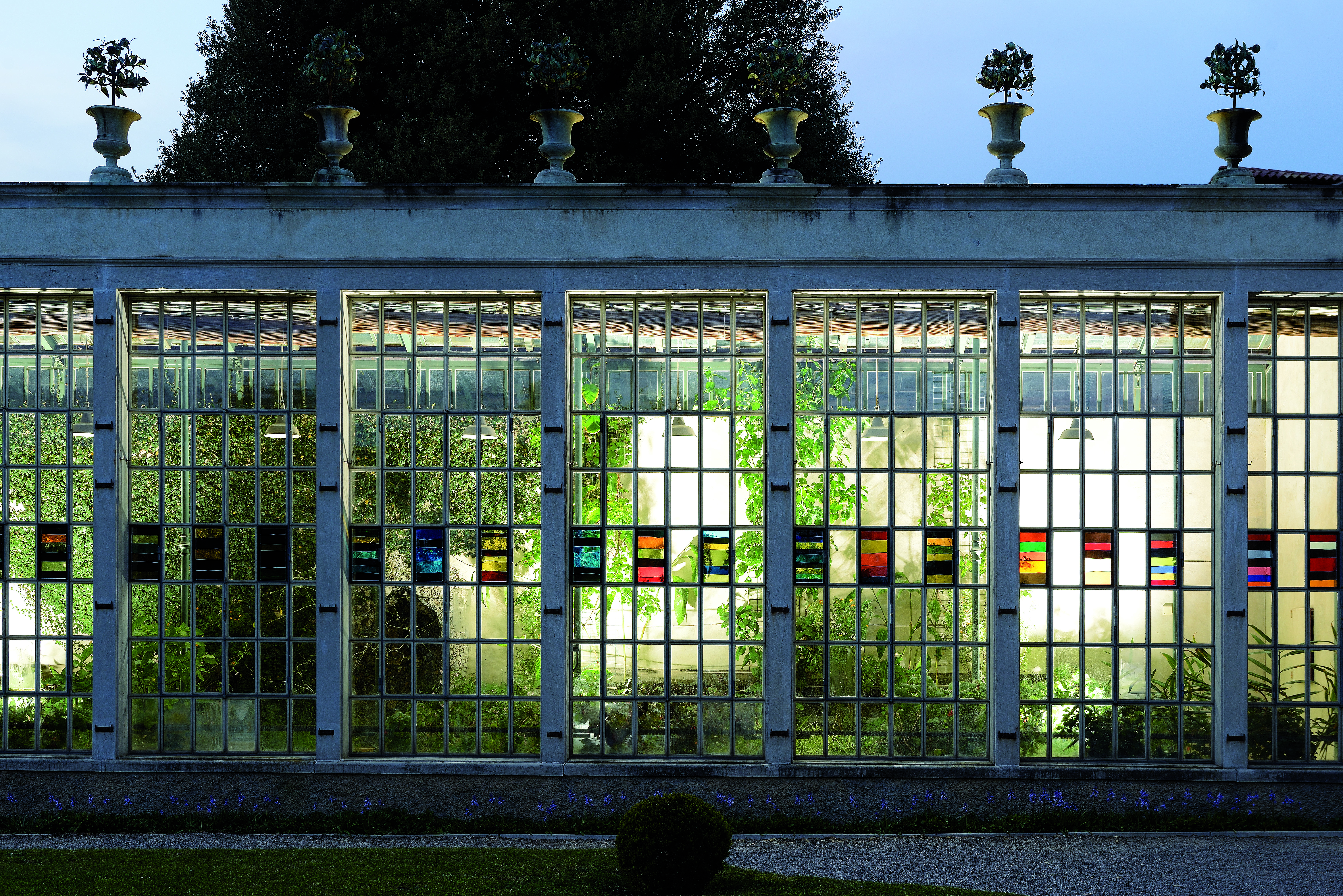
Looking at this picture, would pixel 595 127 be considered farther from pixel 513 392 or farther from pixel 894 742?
pixel 894 742

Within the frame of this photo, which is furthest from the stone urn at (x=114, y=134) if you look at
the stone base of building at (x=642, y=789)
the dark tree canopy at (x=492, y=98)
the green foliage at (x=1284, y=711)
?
the green foliage at (x=1284, y=711)

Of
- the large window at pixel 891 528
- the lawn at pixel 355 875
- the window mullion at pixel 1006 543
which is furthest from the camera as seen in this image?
the large window at pixel 891 528

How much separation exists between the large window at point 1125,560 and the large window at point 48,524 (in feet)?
31.0

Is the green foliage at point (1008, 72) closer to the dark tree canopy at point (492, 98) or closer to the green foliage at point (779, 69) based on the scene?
the green foliage at point (779, 69)

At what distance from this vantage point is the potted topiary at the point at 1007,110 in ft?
38.8

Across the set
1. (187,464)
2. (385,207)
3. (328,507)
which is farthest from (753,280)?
(187,464)

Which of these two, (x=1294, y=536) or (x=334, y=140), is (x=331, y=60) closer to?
(x=334, y=140)

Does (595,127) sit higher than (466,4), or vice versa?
(466,4)

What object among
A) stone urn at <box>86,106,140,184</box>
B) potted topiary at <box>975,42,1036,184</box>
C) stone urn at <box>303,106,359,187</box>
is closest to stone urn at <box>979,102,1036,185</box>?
potted topiary at <box>975,42,1036,184</box>

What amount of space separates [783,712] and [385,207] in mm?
6332

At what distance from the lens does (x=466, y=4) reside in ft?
82.5

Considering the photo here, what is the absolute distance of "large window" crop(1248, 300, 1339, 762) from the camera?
11703 mm

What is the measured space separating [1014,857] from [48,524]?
9883 millimetres

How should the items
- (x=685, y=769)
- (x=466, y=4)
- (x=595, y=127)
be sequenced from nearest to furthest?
(x=685, y=769)
(x=595, y=127)
(x=466, y=4)
